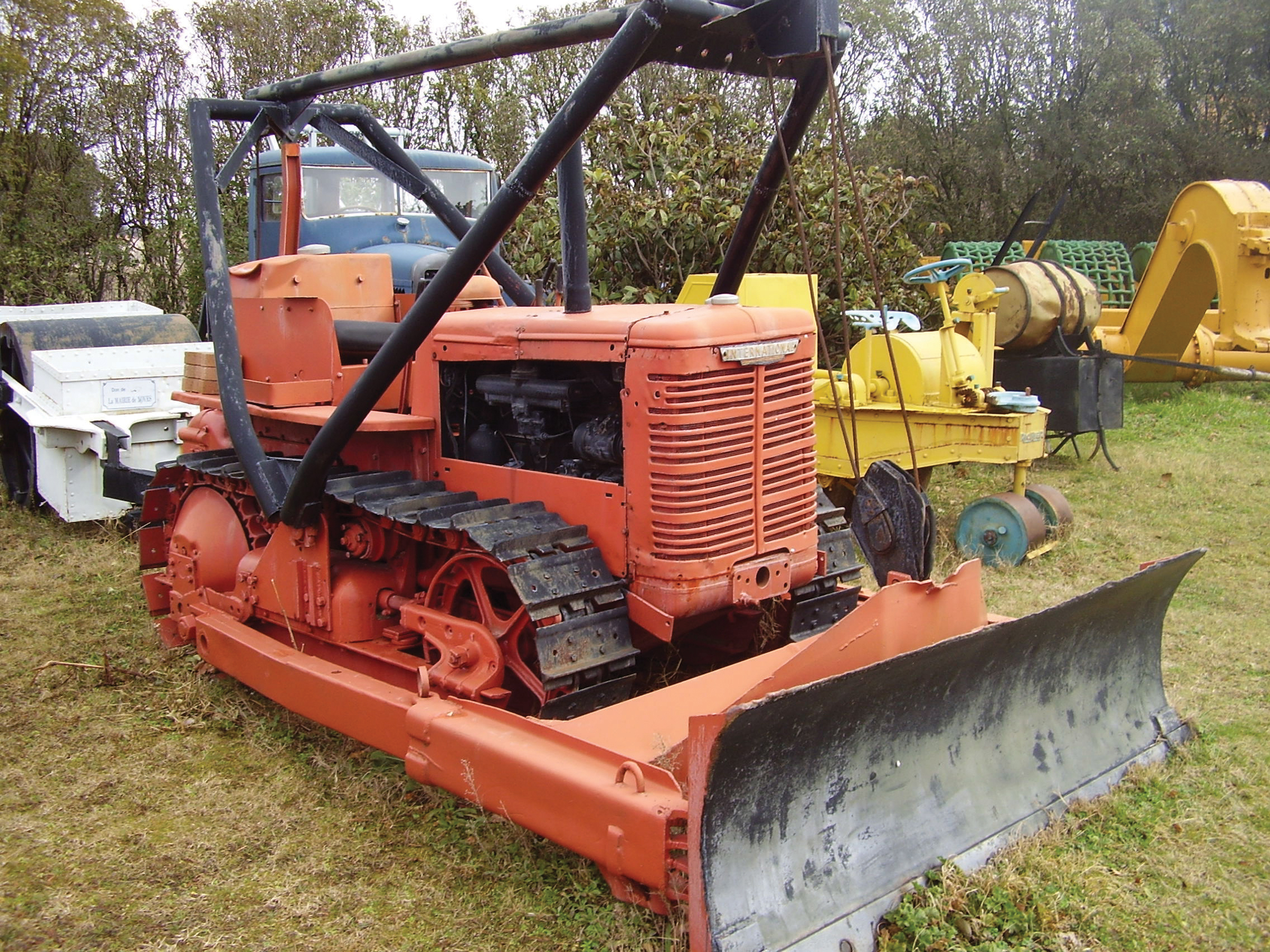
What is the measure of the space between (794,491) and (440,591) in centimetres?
132

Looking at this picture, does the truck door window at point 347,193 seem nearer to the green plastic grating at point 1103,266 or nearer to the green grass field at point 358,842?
the green grass field at point 358,842

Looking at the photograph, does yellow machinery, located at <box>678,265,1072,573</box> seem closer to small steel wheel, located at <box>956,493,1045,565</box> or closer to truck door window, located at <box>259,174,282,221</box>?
small steel wheel, located at <box>956,493,1045,565</box>

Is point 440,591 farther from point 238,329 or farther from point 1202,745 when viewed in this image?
point 1202,745

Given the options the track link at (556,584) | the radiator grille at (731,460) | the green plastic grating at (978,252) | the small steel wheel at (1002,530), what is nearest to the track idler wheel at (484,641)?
the track link at (556,584)

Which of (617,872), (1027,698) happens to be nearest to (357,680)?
(617,872)

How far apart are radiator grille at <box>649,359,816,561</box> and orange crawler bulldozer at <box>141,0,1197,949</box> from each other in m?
0.01

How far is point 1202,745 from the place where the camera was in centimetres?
414

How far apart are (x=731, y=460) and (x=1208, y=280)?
26.5ft

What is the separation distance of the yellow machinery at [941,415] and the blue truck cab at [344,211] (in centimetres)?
204

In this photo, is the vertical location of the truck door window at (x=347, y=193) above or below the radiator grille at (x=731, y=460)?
above

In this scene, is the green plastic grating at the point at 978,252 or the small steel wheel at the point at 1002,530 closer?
the small steel wheel at the point at 1002,530

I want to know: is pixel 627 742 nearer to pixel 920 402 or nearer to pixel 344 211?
pixel 920 402

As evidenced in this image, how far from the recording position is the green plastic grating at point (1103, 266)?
14484mm

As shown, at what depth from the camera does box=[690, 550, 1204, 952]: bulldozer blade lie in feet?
9.04
